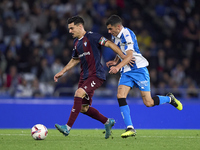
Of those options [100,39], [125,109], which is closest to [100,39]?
[100,39]

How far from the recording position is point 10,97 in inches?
452

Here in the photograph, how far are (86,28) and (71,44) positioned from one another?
879mm

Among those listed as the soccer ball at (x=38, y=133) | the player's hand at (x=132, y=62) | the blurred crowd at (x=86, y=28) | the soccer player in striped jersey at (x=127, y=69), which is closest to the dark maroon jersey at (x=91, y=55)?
the soccer player in striped jersey at (x=127, y=69)

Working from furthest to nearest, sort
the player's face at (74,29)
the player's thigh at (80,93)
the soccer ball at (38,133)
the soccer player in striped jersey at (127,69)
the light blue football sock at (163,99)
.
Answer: the light blue football sock at (163,99), the player's face at (74,29), the soccer player in striped jersey at (127,69), the player's thigh at (80,93), the soccer ball at (38,133)

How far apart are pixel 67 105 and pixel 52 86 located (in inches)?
63.3

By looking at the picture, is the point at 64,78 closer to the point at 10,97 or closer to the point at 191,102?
the point at 10,97

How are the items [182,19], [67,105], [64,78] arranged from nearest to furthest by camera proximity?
[67,105] → [64,78] → [182,19]

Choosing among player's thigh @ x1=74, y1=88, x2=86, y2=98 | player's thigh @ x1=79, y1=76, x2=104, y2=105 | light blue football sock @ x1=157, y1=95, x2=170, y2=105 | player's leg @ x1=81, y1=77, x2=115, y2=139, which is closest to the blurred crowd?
light blue football sock @ x1=157, y1=95, x2=170, y2=105

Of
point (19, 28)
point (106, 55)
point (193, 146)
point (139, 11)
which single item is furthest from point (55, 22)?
point (193, 146)

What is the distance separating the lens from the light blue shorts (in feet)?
24.5

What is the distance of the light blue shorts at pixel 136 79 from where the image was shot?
7.48m

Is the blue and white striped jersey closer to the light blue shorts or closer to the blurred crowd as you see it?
the light blue shorts

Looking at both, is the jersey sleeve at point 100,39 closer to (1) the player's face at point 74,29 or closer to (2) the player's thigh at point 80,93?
(1) the player's face at point 74,29

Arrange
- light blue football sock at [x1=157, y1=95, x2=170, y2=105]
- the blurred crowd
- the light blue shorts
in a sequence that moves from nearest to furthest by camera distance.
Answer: the light blue shorts, light blue football sock at [x1=157, y1=95, x2=170, y2=105], the blurred crowd
